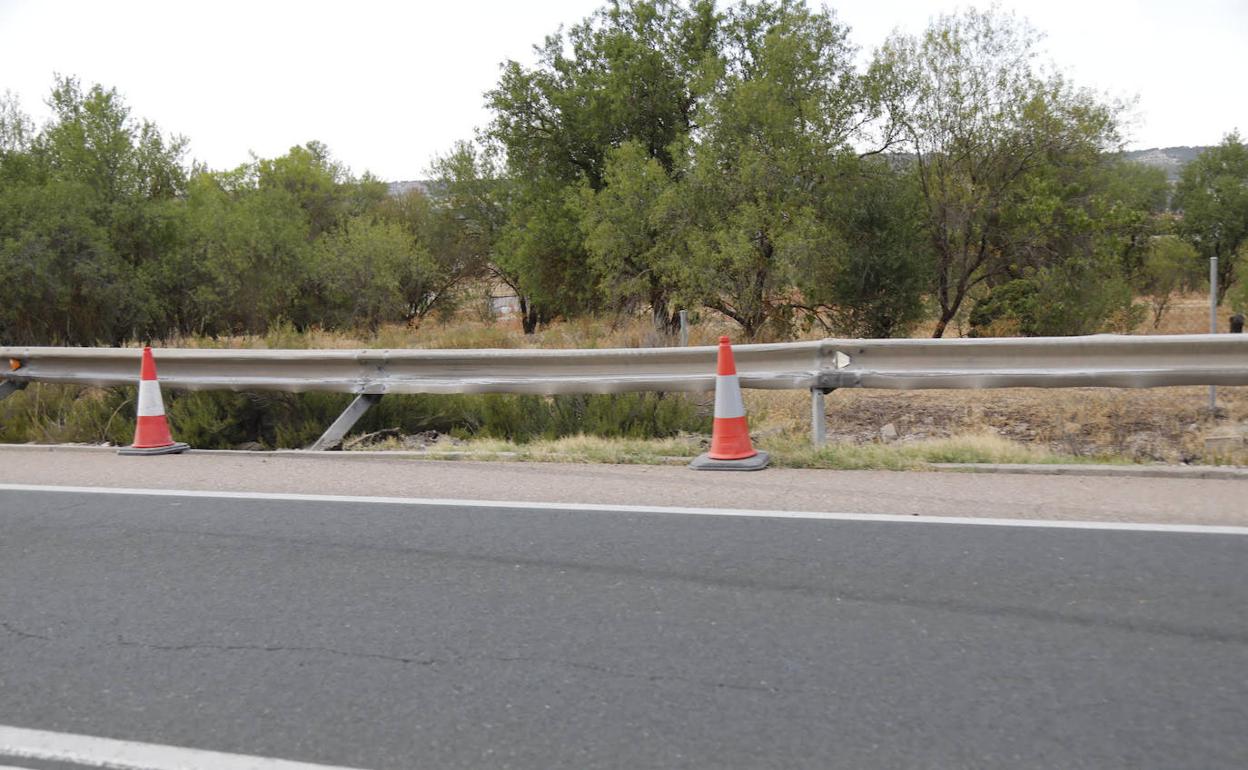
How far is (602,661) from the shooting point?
12.1 feet

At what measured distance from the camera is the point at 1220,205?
43.5 m

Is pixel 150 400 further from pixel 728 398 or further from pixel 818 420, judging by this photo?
pixel 818 420

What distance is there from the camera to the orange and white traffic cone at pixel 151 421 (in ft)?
29.2

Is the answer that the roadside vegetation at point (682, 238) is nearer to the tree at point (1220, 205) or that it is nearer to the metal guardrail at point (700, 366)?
the metal guardrail at point (700, 366)

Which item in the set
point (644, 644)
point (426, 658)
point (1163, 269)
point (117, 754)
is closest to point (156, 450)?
point (426, 658)

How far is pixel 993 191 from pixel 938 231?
159 cm

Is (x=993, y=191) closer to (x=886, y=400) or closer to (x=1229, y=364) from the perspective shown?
(x=886, y=400)

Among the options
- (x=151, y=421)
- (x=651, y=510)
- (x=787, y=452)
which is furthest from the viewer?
(x=151, y=421)

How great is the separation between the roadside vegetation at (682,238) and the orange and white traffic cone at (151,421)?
76cm

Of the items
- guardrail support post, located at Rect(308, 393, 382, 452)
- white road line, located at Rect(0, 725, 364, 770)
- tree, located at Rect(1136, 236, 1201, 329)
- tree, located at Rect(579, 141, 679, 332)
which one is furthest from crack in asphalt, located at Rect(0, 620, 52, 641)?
tree, located at Rect(1136, 236, 1201, 329)

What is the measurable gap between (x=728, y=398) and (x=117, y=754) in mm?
4928

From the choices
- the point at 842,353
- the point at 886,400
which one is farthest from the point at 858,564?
the point at 886,400

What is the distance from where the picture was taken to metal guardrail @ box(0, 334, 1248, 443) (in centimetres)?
778

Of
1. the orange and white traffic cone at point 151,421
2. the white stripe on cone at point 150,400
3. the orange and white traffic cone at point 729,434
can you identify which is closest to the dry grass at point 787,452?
the orange and white traffic cone at point 729,434
